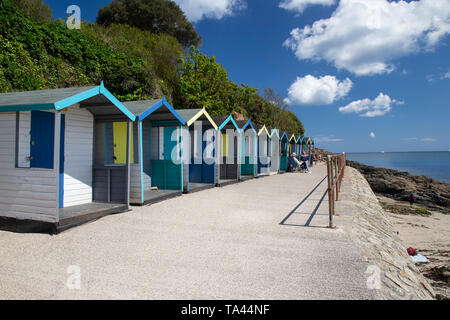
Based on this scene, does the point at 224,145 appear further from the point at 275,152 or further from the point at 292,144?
the point at 292,144

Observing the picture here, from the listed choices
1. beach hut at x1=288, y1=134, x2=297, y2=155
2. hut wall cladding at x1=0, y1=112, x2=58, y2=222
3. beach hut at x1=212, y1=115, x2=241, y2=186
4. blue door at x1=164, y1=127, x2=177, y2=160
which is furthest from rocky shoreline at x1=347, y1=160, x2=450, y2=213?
hut wall cladding at x1=0, y1=112, x2=58, y2=222

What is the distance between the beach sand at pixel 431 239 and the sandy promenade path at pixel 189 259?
2572 mm

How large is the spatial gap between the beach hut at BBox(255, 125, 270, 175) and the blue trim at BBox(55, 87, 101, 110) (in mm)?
11595

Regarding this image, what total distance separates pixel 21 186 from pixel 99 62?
10.7m

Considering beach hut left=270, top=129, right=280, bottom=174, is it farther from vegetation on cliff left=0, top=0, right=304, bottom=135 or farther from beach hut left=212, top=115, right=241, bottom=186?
vegetation on cliff left=0, top=0, right=304, bottom=135

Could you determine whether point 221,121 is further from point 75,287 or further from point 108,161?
point 75,287

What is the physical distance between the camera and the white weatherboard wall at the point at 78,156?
6840 mm

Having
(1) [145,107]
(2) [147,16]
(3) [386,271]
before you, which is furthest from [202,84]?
(3) [386,271]

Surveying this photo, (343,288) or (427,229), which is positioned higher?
(343,288)

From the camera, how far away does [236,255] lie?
4.28m

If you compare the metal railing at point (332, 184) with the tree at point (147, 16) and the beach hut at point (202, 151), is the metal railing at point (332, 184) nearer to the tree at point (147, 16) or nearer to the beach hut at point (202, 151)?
the beach hut at point (202, 151)

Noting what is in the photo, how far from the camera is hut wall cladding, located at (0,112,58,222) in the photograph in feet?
17.3
